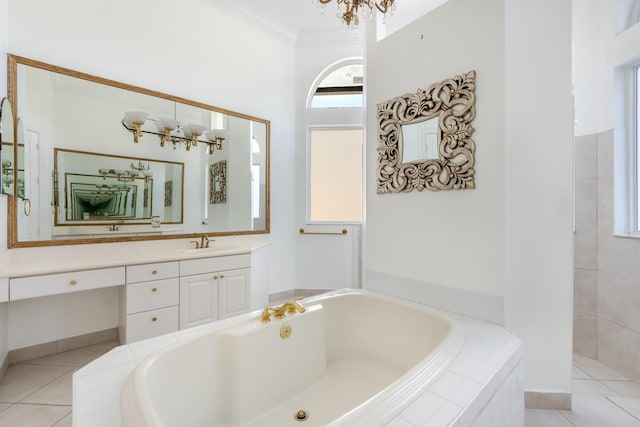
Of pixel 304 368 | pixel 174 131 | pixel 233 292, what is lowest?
pixel 304 368

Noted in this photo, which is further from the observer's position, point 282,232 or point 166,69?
point 282,232

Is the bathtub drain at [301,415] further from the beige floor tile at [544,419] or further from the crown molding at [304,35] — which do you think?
the crown molding at [304,35]

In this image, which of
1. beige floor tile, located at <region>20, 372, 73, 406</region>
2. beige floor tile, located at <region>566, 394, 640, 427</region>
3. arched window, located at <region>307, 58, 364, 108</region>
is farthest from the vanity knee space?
beige floor tile, located at <region>566, 394, 640, 427</region>

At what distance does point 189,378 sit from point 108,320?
1738 millimetres

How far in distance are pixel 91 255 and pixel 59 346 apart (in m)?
0.71

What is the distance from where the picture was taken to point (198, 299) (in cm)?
232

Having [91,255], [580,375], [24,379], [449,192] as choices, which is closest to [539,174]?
[449,192]

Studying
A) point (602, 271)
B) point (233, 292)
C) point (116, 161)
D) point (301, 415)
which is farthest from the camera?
point (233, 292)

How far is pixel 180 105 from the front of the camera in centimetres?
268

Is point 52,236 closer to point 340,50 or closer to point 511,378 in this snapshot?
point 511,378

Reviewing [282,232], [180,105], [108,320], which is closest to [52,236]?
[108,320]

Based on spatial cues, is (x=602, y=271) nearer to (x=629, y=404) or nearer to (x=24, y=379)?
(x=629, y=404)

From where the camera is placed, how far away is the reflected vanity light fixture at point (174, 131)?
233cm

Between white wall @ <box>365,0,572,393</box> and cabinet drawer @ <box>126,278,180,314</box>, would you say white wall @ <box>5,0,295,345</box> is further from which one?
white wall @ <box>365,0,572,393</box>
